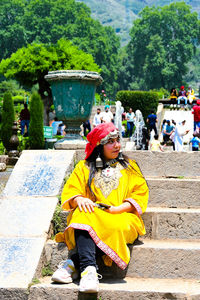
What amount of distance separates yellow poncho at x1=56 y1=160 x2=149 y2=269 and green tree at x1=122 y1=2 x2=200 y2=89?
63560 millimetres

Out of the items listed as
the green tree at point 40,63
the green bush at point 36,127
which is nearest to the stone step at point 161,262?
the green bush at point 36,127

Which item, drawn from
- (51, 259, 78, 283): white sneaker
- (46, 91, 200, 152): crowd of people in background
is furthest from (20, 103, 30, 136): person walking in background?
(51, 259, 78, 283): white sneaker

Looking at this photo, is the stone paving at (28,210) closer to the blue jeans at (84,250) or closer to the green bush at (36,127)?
the blue jeans at (84,250)

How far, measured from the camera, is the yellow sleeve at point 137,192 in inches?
150

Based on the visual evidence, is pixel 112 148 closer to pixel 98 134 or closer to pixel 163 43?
pixel 98 134

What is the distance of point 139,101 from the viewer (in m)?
32.2

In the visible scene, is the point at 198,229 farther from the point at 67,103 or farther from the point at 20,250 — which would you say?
the point at 67,103

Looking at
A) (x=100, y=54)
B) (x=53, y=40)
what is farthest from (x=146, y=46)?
(x=53, y=40)

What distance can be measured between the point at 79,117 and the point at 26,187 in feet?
7.01

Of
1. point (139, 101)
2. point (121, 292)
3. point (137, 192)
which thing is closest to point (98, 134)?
point (137, 192)

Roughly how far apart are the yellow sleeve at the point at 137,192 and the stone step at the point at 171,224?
36cm

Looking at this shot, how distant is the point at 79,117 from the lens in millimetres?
6566

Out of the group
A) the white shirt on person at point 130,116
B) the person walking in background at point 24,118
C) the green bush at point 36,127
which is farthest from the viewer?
the white shirt on person at point 130,116

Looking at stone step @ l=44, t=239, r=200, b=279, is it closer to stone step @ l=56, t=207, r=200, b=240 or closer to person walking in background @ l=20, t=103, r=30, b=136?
stone step @ l=56, t=207, r=200, b=240
